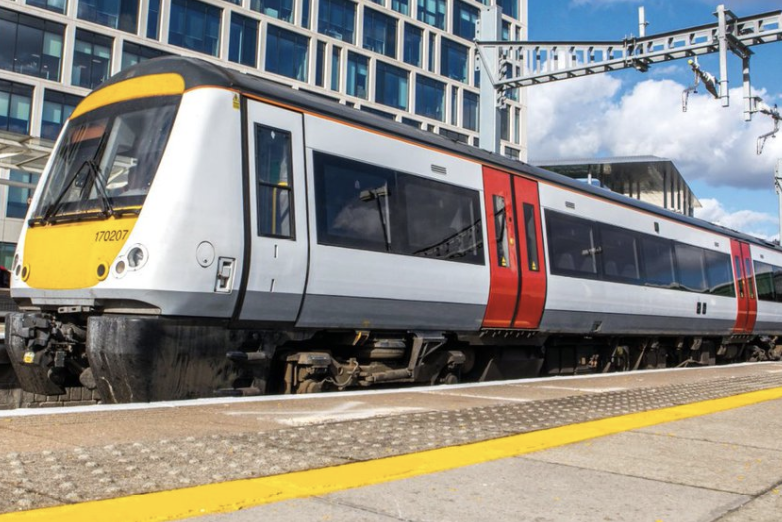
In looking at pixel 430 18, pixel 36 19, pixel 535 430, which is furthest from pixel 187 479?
pixel 430 18

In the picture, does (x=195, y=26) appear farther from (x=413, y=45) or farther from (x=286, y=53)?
(x=413, y=45)

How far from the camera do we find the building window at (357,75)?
133 ft

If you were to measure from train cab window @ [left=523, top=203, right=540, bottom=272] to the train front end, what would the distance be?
4.56m

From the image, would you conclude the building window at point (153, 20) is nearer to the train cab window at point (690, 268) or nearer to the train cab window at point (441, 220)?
the train cab window at point (690, 268)

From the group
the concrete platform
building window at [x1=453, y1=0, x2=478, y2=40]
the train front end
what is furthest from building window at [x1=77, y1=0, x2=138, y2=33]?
the concrete platform

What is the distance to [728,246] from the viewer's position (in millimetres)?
16281

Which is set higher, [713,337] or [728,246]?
[728,246]

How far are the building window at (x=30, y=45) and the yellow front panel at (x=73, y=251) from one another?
27.1 metres

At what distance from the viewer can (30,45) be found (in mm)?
30719

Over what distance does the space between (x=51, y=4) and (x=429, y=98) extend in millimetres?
20903

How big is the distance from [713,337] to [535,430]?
12.4 meters

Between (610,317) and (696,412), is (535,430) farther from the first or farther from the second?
(610,317)

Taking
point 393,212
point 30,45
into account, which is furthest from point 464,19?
point 393,212

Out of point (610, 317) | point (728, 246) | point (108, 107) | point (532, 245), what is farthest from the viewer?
point (728, 246)
